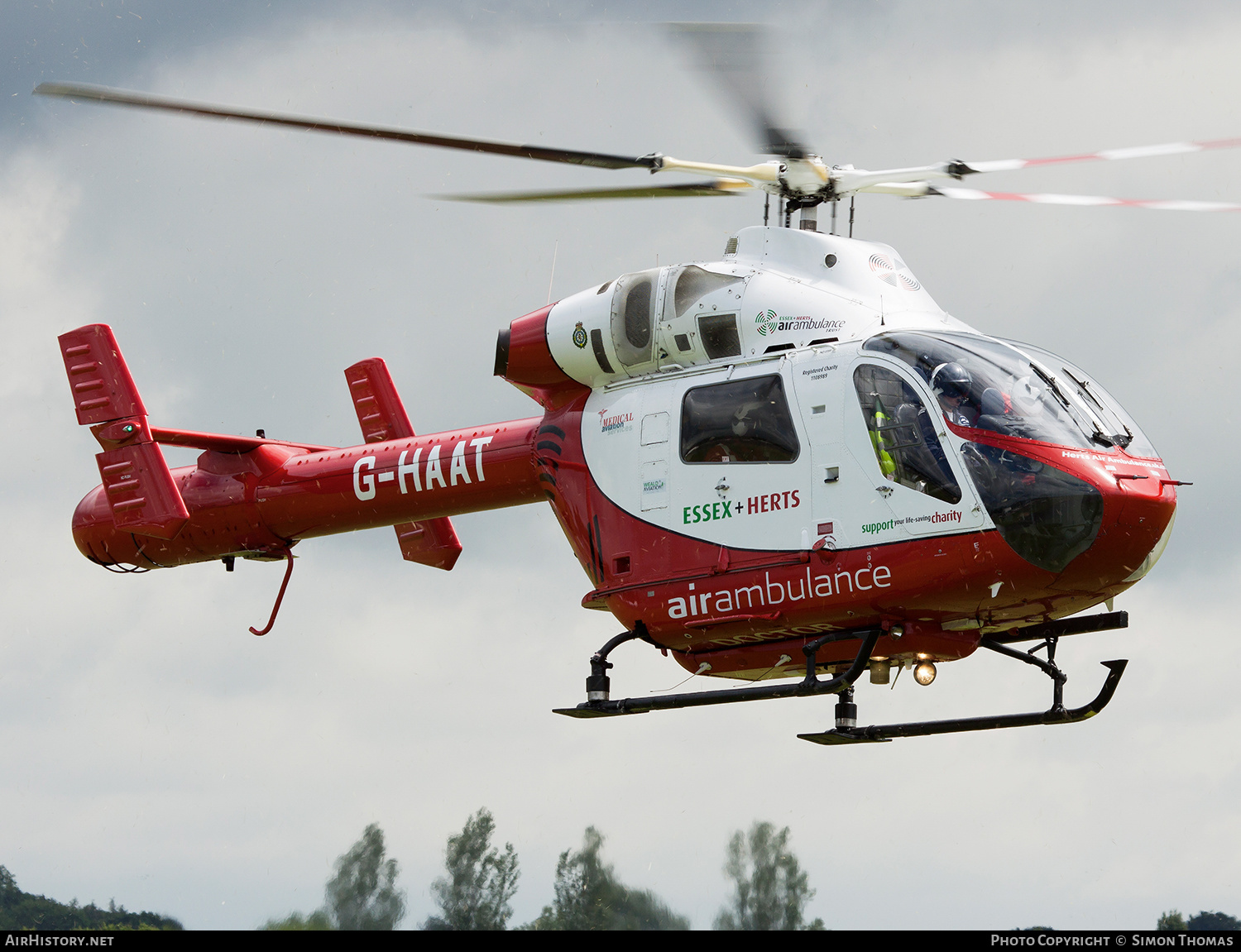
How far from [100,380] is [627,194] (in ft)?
19.9

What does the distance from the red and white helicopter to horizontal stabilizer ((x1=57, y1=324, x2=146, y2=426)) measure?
8.94ft

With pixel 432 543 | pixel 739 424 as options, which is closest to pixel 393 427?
pixel 432 543

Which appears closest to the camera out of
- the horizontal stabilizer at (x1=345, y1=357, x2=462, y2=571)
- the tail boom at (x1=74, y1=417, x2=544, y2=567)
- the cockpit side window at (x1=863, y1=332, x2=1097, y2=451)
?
the cockpit side window at (x1=863, y1=332, x2=1097, y2=451)

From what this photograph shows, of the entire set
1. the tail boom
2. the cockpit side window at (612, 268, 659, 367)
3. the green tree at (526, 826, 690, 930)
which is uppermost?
the cockpit side window at (612, 268, 659, 367)

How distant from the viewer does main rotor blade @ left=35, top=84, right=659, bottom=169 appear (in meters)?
13.8

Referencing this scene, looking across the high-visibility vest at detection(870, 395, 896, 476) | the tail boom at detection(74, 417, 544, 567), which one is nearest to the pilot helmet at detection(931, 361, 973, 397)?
the high-visibility vest at detection(870, 395, 896, 476)

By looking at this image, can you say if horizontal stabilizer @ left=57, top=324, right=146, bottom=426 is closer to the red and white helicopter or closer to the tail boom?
the tail boom

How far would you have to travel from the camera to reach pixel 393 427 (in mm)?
17781

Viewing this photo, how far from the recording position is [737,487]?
13477 millimetres

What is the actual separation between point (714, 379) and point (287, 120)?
4.13 metres

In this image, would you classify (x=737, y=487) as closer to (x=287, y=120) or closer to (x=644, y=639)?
(x=644, y=639)

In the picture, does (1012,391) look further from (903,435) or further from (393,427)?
(393,427)
